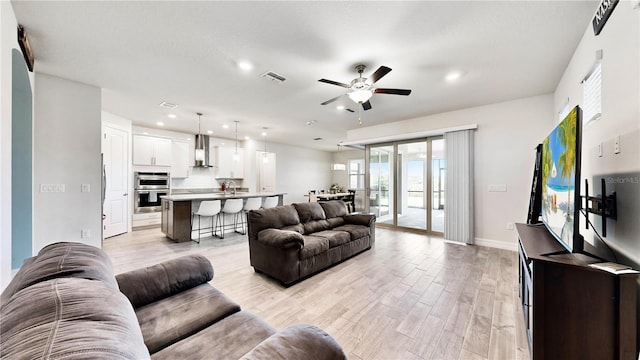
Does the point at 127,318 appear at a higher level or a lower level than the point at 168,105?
lower

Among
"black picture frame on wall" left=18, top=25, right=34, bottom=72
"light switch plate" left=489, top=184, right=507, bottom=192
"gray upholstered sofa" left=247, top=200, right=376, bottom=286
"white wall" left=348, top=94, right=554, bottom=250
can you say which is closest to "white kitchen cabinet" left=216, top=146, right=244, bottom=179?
"gray upholstered sofa" left=247, top=200, right=376, bottom=286

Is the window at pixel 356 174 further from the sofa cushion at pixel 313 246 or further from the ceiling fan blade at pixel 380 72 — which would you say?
the ceiling fan blade at pixel 380 72

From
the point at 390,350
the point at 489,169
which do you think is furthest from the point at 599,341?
the point at 489,169

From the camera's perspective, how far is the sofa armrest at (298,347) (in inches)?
34.9

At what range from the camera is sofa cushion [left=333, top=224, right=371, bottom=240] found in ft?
12.3

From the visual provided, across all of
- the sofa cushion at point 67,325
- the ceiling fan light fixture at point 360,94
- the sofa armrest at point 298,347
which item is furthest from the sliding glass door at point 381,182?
the sofa cushion at point 67,325

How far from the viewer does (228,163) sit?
768cm

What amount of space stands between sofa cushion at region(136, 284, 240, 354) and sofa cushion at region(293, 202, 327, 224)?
7.39 feet

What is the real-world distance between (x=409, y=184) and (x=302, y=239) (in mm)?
4195

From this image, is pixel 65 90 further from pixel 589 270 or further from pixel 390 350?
pixel 589 270

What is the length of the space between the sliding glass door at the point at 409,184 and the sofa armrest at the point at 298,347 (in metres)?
4.78

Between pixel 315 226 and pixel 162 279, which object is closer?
pixel 162 279

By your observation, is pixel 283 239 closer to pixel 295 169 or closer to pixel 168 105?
pixel 168 105

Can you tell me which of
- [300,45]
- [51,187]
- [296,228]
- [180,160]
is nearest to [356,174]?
[180,160]
